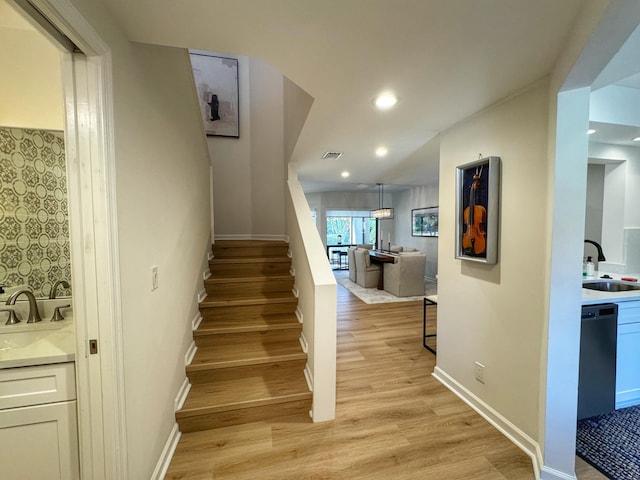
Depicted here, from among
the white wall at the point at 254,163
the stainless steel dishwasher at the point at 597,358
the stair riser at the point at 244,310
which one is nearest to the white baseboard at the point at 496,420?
the stainless steel dishwasher at the point at 597,358

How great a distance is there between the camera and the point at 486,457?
159 cm

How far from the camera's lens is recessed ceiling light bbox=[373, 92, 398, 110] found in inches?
67.5

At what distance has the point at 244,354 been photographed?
2168 millimetres

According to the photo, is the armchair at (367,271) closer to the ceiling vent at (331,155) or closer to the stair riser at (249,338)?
the ceiling vent at (331,155)

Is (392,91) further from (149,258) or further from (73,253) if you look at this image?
(73,253)

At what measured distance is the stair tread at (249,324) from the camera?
2289mm

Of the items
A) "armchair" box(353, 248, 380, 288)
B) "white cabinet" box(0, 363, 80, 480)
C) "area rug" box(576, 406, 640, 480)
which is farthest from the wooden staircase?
"armchair" box(353, 248, 380, 288)

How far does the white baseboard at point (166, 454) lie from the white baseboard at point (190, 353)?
0.41 meters

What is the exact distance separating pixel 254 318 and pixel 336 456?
4.31 ft

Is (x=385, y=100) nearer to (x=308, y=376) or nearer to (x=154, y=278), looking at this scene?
(x=154, y=278)

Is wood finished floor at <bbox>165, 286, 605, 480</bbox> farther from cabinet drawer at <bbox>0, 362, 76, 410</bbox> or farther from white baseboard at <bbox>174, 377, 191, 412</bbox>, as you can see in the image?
cabinet drawer at <bbox>0, 362, 76, 410</bbox>

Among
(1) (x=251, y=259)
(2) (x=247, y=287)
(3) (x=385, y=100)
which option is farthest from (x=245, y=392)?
(3) (x=385, y=100)

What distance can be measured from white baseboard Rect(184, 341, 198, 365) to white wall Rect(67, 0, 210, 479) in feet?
0.24

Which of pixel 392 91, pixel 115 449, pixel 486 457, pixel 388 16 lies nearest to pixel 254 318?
pixel 115 449
